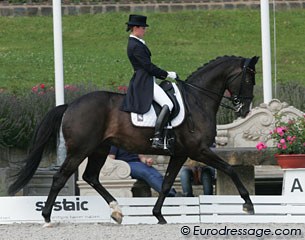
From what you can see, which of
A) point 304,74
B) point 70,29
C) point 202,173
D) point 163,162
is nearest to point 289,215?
point 202,173

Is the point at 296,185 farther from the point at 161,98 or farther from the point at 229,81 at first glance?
the point at 161,98

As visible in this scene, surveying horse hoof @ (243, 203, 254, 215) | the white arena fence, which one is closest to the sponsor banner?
the white arena fence

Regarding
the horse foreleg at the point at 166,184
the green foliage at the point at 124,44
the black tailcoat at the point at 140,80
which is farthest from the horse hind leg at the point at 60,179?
the green foliage at the point at 124,44

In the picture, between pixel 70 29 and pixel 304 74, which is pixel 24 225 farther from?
pixel 70 29

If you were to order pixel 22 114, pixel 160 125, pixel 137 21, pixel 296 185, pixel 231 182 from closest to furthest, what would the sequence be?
1. pixel 160 125
2. pixel 296 185
3. pixel 137 21
4. pixel 231 182
5. pixel 22 114

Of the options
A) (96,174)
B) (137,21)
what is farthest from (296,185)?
(137,21)

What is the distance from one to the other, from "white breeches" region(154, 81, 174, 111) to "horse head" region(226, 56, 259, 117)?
2.60 ft

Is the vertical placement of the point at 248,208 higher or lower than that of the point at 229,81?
lower

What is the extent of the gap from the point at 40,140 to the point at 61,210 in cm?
76

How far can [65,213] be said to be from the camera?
39.2 feet

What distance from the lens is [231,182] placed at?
1291 centimetres

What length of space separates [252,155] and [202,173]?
1176mm

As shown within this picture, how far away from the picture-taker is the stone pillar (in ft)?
42.3

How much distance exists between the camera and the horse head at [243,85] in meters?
11.9
